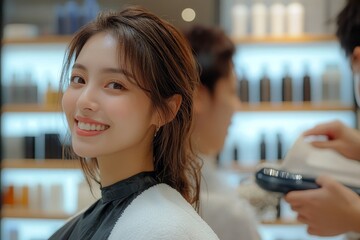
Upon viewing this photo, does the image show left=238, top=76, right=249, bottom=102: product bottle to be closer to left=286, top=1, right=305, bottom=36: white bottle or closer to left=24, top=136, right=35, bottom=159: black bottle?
left=286, top=1, right=305, bottom=36: white bottle

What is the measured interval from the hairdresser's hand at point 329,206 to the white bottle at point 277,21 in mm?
2616

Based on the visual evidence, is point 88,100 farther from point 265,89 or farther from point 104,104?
point 265,89

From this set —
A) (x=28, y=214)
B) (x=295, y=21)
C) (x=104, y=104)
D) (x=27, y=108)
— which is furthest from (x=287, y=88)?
(x=104, y=104)

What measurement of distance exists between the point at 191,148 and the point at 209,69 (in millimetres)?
698

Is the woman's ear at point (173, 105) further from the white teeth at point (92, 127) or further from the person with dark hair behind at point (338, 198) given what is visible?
the person with dark hair behind at point (338, 198)

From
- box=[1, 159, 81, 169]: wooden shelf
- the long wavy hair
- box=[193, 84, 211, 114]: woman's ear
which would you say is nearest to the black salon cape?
the long wavy hair

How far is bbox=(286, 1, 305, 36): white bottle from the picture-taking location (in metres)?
3.84

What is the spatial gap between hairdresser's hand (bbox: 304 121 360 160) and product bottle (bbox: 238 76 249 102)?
89.6 inches

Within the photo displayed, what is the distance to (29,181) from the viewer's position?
4.21m

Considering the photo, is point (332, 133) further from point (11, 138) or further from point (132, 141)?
point (11, 138)

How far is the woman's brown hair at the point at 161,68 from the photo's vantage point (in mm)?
1004

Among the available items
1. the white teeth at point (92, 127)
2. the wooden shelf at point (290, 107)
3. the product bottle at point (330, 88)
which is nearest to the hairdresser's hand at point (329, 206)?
the white teeth at point (92, 127)

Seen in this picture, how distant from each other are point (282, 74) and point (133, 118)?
117 inches

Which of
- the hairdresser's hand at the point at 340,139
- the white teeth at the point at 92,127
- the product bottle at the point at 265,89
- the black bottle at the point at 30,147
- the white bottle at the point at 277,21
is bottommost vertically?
the black bottle at the point at 30,147
